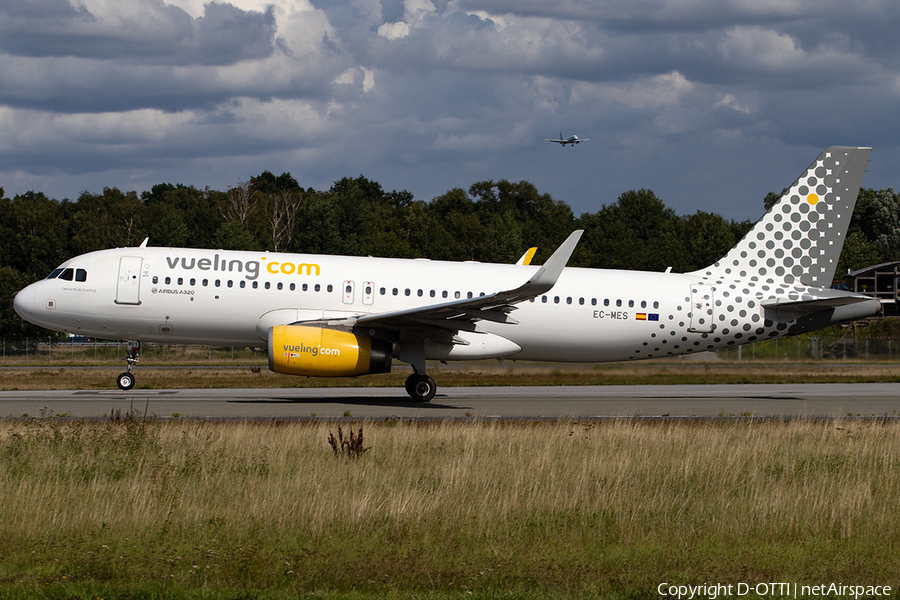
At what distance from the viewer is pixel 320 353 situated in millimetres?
20344

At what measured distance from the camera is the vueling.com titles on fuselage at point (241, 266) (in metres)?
22.4

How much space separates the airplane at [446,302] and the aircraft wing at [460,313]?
52mm

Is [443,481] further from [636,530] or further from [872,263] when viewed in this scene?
[872,263]

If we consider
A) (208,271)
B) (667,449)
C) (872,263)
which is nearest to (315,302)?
(208,271)

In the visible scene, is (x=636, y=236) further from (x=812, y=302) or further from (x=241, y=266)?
(x=241, y=266)

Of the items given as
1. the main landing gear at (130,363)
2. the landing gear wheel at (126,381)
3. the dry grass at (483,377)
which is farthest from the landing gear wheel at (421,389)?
the landing gear wheel at (126,381)

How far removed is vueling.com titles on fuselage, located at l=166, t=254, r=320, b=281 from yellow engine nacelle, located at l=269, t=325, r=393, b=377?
2.09m

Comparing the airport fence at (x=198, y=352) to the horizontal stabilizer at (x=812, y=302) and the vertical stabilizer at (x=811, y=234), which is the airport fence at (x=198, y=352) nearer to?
the vertical stabilizer at (x=811, y=234)

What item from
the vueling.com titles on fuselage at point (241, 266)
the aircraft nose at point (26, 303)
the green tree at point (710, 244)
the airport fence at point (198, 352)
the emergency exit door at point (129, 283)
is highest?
the green tree at point (710, 244)

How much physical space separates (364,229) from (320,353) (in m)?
75.7

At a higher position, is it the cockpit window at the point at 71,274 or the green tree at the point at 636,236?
the green tree at the point at 636,236

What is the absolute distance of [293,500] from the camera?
383 inches

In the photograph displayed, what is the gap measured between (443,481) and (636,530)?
267 centimetres

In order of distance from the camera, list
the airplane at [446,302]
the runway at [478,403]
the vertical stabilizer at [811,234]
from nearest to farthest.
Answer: the runway at [478,403], the airplane at [446,302], the vertical stabilizer at [811,234]
